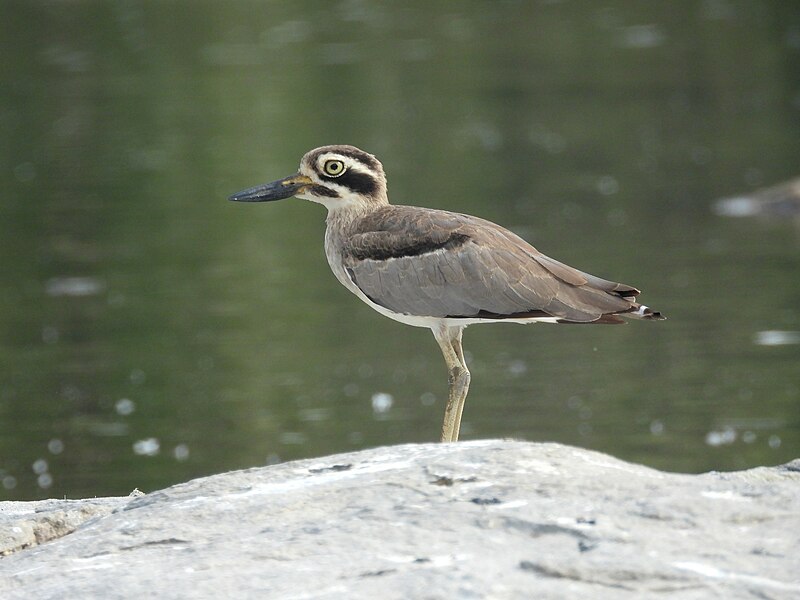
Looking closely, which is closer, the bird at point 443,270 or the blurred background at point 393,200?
the bird at point 443,270

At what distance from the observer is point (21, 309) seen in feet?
63.4

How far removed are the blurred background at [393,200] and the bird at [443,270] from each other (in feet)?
16.3

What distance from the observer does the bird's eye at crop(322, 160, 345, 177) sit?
338 inches

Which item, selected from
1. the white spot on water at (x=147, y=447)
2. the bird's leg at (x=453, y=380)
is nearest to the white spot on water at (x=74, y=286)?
the white spot on water at (x=147, y=447)

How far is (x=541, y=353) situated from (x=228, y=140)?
13712 millimetres

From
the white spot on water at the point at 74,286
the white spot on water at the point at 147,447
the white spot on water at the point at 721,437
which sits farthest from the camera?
the white spot on water at the point at 74,286

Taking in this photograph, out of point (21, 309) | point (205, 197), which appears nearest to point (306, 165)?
point (21, 309)

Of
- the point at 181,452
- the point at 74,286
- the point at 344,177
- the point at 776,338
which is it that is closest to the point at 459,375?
the point at 344,177

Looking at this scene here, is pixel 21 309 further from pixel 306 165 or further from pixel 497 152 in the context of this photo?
pixel 306 165

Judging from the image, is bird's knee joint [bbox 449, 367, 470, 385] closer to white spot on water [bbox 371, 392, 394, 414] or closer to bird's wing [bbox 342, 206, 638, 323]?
bird's wing [bbox 342, 206, 638, 323]

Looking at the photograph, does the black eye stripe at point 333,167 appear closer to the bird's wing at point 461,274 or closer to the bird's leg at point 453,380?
the bird's wing at point 461,274

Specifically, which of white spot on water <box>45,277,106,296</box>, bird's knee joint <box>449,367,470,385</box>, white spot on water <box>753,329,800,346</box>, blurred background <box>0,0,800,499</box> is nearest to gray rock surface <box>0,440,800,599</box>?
bird's knee joint <box>449,367,470,385</box>

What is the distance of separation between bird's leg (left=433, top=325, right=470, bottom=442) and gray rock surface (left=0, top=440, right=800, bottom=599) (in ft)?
5.64

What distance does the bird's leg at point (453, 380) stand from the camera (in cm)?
788
